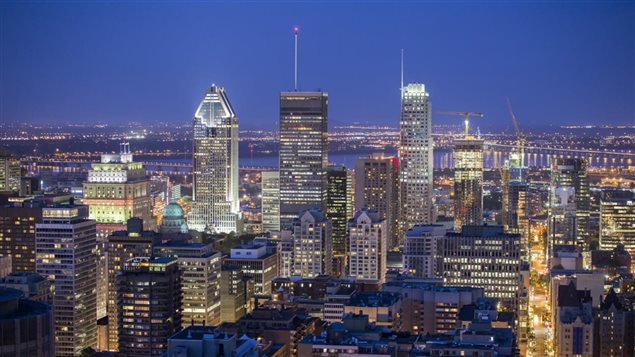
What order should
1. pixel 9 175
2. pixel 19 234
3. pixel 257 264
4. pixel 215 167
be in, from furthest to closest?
1. pixel 215 167
2. pixel 9 175
3. pixel 257 264
4. pixel 19 234

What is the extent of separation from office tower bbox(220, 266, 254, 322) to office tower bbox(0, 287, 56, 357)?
22026 millimetres

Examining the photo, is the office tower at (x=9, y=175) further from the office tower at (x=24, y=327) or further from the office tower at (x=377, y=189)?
the office tower at (x=24, y=327)

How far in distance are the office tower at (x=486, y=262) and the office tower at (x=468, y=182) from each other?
19.1 m

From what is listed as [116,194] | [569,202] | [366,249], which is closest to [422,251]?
[366,249]

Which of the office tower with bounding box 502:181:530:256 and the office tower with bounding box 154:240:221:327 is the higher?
the office tower with bounding box 502:181:530:256

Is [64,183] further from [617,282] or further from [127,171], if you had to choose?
[617,282]

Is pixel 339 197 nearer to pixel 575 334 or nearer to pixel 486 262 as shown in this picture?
pixel 486 262

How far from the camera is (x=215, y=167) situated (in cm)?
6209

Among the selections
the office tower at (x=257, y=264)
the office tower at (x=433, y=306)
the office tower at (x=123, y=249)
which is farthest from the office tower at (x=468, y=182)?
the office tower at (x=433, y=306)

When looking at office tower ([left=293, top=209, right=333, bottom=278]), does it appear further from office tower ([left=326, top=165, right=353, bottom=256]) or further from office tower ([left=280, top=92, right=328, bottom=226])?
office tower ([left=280, top=92, right=328, bottom=226])

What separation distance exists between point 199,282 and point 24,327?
70.8 ft

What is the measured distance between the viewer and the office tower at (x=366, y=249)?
147ft

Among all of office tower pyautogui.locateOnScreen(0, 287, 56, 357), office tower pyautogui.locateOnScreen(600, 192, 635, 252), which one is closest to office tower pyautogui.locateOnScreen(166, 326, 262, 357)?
office tower pyautogui.locateOnScreen(0, 287, 56, 357)

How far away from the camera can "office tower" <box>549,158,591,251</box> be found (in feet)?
174
